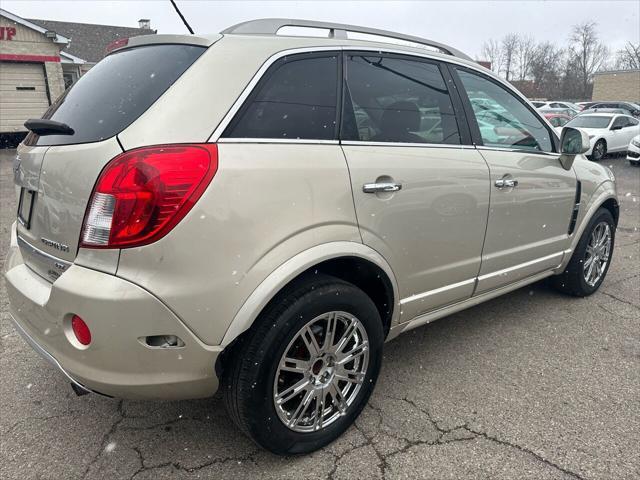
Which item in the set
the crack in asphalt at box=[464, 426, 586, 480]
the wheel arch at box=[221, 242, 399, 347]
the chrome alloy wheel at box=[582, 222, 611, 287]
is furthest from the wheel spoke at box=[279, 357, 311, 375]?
the chrome alloy wheel at box=[582, 222, 611, 287]

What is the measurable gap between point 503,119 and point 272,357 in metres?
2.27

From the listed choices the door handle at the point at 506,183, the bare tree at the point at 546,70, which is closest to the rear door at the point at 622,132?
the door handle at the point at 506,183

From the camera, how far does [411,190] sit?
2457 mm

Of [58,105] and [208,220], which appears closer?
[208,220]

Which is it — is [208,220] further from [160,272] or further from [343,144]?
[343,144]

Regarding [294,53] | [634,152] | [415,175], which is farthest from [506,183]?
[634,152]

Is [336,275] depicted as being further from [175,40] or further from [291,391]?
[175,40]

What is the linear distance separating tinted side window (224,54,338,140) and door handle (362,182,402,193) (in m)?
0.28

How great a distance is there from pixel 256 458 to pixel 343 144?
1485mm

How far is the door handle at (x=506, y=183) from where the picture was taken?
295 centimetres

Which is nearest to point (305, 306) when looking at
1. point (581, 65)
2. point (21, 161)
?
point (21, 161)

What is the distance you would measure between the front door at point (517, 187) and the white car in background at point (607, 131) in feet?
45.2

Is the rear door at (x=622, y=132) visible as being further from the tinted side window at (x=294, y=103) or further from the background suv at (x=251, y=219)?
the tinted side window at (x=294, y=103)

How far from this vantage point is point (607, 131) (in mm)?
15641
